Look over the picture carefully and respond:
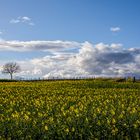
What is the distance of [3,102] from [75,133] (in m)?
15.2

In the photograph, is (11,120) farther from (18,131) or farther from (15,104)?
(15,104)

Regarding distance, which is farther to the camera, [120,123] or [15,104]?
[15,104]

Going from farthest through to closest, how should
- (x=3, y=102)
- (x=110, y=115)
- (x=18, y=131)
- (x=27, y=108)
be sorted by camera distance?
(x=3, y=102) → (x=27, y=108) → (x=110, y=115) → (x=18, y=131)

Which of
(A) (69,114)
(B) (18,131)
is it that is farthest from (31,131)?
(A) (69,114)

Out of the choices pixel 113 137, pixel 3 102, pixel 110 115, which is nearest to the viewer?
pixel 113 137

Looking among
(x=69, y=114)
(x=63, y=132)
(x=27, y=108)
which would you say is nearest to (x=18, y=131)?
(x=63, y=132)

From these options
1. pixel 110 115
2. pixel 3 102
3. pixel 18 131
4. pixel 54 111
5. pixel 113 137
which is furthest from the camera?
pixel 3 102

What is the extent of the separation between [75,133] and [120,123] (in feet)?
8.24

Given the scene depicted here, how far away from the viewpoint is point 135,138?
1745 centimetres

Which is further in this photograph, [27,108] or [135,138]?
[27,108]

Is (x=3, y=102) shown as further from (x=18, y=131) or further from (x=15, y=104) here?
(x=18, y=131)

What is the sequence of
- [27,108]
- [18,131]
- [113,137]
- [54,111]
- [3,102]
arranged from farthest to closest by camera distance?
[3,102] → [27,108] → [54,111] → [18,131] → [113,137]

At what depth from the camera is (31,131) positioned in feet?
61.3

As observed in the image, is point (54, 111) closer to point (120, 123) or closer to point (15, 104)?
point (15, 104)
